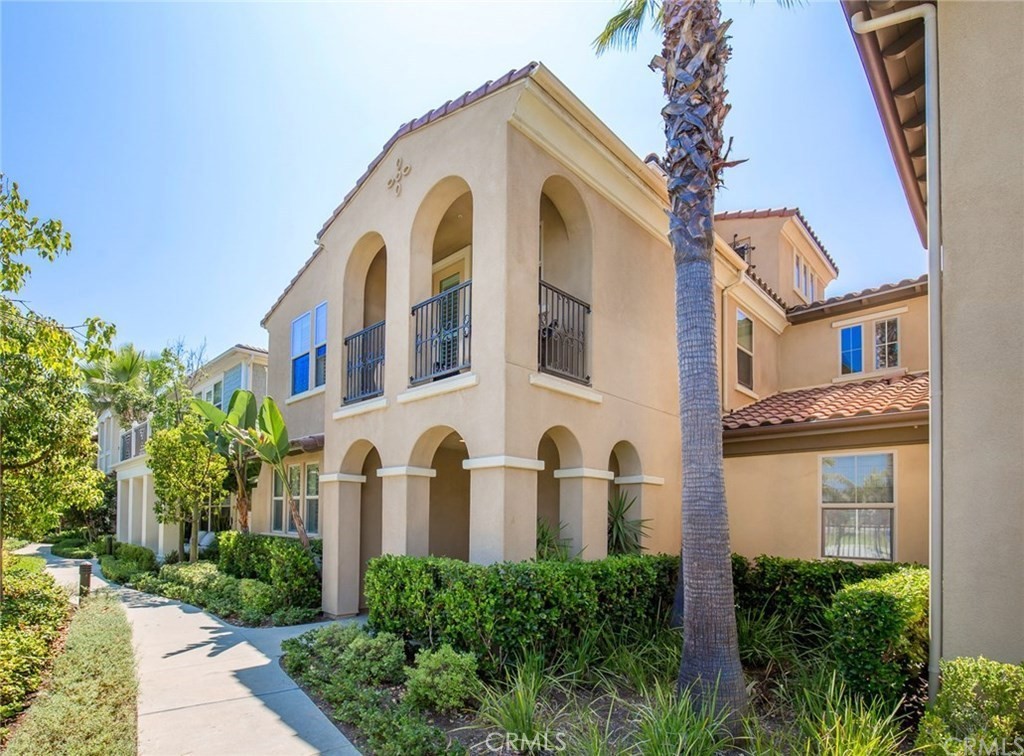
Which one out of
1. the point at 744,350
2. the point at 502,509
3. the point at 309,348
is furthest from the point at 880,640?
the point at 309,348

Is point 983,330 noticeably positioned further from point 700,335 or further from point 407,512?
point 407,512

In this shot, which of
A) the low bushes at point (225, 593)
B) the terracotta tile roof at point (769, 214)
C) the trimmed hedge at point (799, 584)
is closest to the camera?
the trimmed hedge at point (799, 584)

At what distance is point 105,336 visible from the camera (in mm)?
7512

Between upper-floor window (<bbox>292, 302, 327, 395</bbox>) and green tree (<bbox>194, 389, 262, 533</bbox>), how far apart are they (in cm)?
145

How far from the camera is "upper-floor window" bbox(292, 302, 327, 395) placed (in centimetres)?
1642

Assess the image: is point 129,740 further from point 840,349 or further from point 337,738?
point 840,349

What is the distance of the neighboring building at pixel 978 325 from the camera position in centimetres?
594

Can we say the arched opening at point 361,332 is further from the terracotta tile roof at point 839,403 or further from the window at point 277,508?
the terracotta tile roof at point 839,403

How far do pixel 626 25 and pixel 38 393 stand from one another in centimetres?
1255

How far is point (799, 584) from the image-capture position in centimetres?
986

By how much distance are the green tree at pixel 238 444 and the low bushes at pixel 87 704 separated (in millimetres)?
5725

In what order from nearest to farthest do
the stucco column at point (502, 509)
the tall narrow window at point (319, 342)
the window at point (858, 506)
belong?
1. the stucco column at point (502, 509)
2. the window at point (858, 506)
3. the tall narrow window at point (319, 342)

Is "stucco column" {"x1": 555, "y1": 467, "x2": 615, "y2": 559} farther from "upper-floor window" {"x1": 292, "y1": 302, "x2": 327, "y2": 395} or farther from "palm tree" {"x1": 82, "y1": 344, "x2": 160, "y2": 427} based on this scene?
"palm tree" {"x1": 82, "y1": 344, "x2": 160, "y2": 427}

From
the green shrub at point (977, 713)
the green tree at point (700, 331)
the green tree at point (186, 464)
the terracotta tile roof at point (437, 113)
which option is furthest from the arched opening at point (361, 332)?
the green shrub at point (977, 713)
